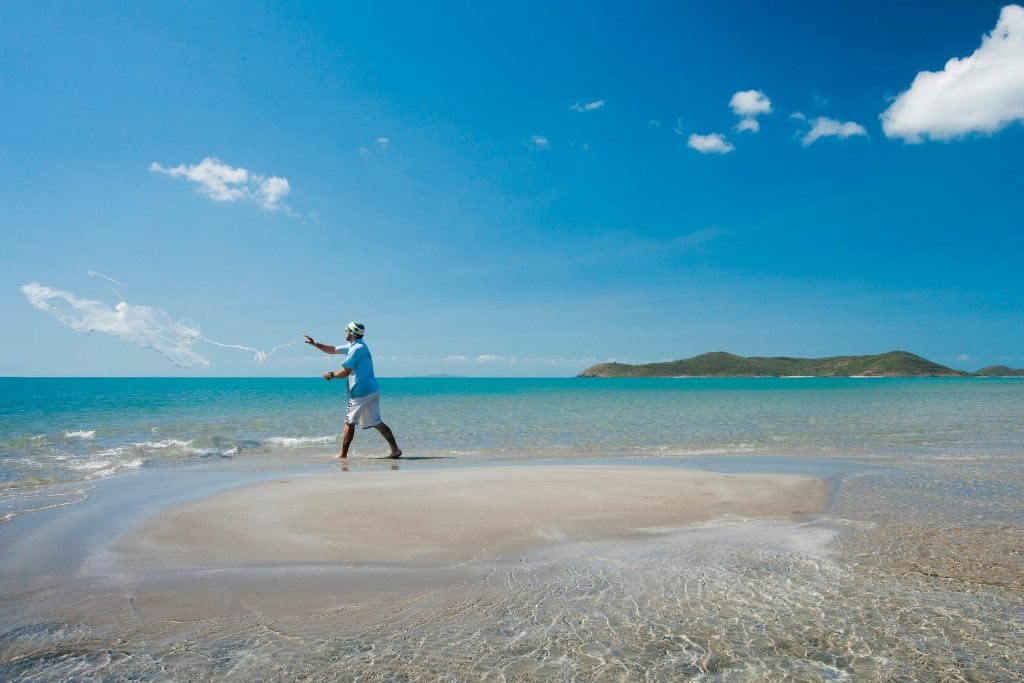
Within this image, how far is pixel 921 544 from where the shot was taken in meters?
6.13

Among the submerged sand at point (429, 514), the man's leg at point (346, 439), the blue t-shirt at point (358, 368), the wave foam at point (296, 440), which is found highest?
the blue t-shirt at point (358, 368)

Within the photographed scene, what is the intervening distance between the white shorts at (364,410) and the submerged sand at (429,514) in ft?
10.5

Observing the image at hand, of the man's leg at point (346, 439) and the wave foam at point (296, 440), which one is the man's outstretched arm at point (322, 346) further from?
the wave foam at point (296, 440)

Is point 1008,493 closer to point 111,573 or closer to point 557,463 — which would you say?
point 557,463

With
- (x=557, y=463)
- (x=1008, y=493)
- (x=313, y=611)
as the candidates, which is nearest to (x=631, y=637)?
(x=313, y=611)

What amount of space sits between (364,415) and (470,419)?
16264mm

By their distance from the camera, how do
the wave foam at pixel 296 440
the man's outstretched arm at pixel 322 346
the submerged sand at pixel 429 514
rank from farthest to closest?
the wave foam at pixel 296 440, the man's outstretched arm at pixel 322 346, the submerged sand at pixel 429 514

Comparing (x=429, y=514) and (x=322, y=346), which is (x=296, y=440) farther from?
(x=429, y=514)

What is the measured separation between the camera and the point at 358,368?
13.9 meters

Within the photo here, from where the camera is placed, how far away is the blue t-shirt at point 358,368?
45.2 feet

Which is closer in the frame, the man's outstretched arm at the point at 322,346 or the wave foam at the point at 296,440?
the man's outstretched arm at the point at 322,346

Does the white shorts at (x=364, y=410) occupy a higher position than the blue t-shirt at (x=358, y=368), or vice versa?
the blue t-shirt at (x=358, y=368)

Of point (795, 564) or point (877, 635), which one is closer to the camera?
point (877, 635)

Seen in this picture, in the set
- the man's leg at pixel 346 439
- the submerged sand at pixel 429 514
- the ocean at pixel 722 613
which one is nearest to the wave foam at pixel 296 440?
the man's leg at pixel 346 439
